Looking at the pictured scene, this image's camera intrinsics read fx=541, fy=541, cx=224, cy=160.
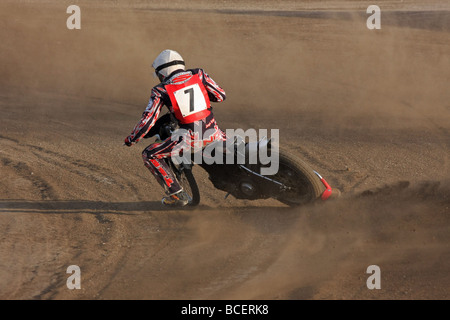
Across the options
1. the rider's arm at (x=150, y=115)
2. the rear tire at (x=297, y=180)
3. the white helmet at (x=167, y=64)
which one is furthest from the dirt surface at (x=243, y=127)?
the white helmet at (x=167, y=64)

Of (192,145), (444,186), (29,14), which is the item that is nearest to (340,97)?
(444,186)

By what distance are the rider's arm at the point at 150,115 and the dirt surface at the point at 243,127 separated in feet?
4.45

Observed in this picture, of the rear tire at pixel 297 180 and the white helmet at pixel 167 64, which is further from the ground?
the white helmet at pixel 167 64

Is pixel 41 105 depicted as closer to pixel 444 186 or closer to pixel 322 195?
pixel 322 195

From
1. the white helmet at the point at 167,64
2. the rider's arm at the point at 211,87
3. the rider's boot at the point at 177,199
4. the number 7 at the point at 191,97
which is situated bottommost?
the rider's boot at the point at 177,199

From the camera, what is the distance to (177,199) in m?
7.44

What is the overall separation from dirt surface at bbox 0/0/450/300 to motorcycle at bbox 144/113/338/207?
0.74 feet

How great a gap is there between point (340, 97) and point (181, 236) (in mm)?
6618

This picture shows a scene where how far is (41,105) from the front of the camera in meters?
12.4

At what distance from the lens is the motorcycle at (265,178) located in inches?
271

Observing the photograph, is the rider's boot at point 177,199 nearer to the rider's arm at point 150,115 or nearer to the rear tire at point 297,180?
the rider's arm at point 150,115

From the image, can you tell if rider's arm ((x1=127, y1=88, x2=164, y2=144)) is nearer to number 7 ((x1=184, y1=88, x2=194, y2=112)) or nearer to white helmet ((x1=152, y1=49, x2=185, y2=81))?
white helmet ((x1=152, y1=49, x2=185, y2=81))

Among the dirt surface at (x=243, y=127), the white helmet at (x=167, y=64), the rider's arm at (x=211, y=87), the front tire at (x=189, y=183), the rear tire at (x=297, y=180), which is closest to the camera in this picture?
the dirt surface at (x=243, y=127)

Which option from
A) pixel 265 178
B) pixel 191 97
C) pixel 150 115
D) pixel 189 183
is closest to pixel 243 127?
pixel 189 183
